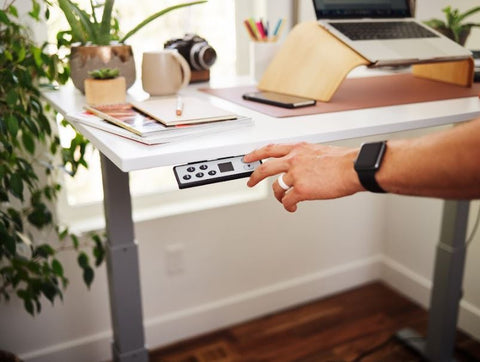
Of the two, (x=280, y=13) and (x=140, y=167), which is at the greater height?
(x=280, y=13)

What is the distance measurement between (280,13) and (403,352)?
129 centimetres

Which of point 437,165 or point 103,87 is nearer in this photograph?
point 437,165

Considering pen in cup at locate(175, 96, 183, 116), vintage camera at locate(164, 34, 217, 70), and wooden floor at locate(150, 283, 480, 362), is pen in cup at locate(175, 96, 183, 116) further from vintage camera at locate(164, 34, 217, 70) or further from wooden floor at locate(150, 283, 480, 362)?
wooden floor at locate(150, 283, 480, 362)

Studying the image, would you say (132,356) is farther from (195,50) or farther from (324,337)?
(324,337)

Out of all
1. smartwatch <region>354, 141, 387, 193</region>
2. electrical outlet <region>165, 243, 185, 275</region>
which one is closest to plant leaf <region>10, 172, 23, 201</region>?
electrical outlet <region>165, 243, 185, 275</region>

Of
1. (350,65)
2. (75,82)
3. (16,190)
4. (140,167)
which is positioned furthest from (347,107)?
(16,190)

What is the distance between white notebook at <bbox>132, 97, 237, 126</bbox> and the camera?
958 millimetres

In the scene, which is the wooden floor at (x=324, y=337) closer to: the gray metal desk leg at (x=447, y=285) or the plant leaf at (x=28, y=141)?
the gray metal desk leg at (x=447, y=285)

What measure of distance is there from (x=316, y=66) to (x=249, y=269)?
3.32ft

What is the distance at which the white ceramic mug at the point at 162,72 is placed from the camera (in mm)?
1266

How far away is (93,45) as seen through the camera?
4.22ft

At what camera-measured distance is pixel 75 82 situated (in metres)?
1.30

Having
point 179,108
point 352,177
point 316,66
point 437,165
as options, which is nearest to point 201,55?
point 316,66

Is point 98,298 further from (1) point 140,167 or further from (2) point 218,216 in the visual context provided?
(1) point 140,167
